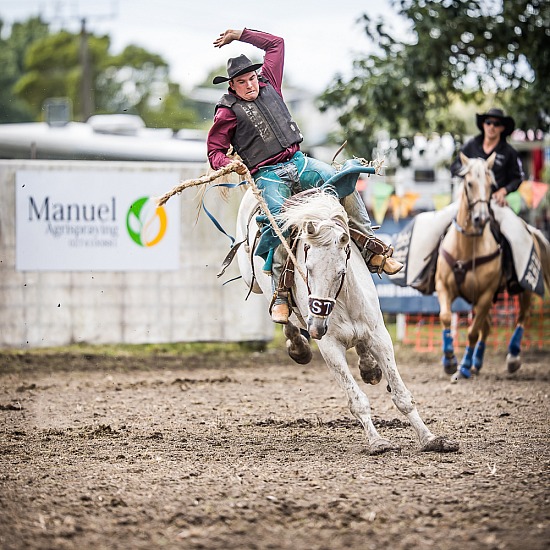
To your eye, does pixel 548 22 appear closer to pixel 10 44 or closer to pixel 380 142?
pixel 380 142

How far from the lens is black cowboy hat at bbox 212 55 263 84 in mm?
6504

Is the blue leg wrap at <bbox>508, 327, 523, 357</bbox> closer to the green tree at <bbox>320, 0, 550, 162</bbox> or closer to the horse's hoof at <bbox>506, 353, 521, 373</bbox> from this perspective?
the horse's hoof at <bbox>506, 353, 521, 373</bbox>

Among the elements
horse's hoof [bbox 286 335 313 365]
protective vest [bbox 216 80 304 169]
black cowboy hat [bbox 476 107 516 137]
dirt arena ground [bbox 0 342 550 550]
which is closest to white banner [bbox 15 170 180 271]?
dirt arena ground [bbox 0 342 550 550]

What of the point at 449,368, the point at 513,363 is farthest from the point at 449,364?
the point at 513,363

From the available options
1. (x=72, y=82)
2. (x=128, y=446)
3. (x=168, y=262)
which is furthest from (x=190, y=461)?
(x=72, y=82)

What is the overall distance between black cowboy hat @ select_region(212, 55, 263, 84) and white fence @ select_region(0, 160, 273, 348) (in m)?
4.99

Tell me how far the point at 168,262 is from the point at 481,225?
4158 millimetres

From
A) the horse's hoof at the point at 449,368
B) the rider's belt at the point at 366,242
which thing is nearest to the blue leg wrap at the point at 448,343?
the horse's hoof at the point at 449,368

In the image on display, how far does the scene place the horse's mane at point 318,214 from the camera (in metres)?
5.58

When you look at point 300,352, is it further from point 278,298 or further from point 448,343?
point 448,343

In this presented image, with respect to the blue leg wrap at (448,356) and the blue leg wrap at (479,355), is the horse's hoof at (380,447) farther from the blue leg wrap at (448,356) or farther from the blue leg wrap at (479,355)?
the blue leg wrap at (479,355)

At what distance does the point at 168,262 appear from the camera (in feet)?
38.8

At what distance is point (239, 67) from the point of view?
652 centimetres

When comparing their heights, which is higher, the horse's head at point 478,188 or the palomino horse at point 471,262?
the horse's head at point 478,188
